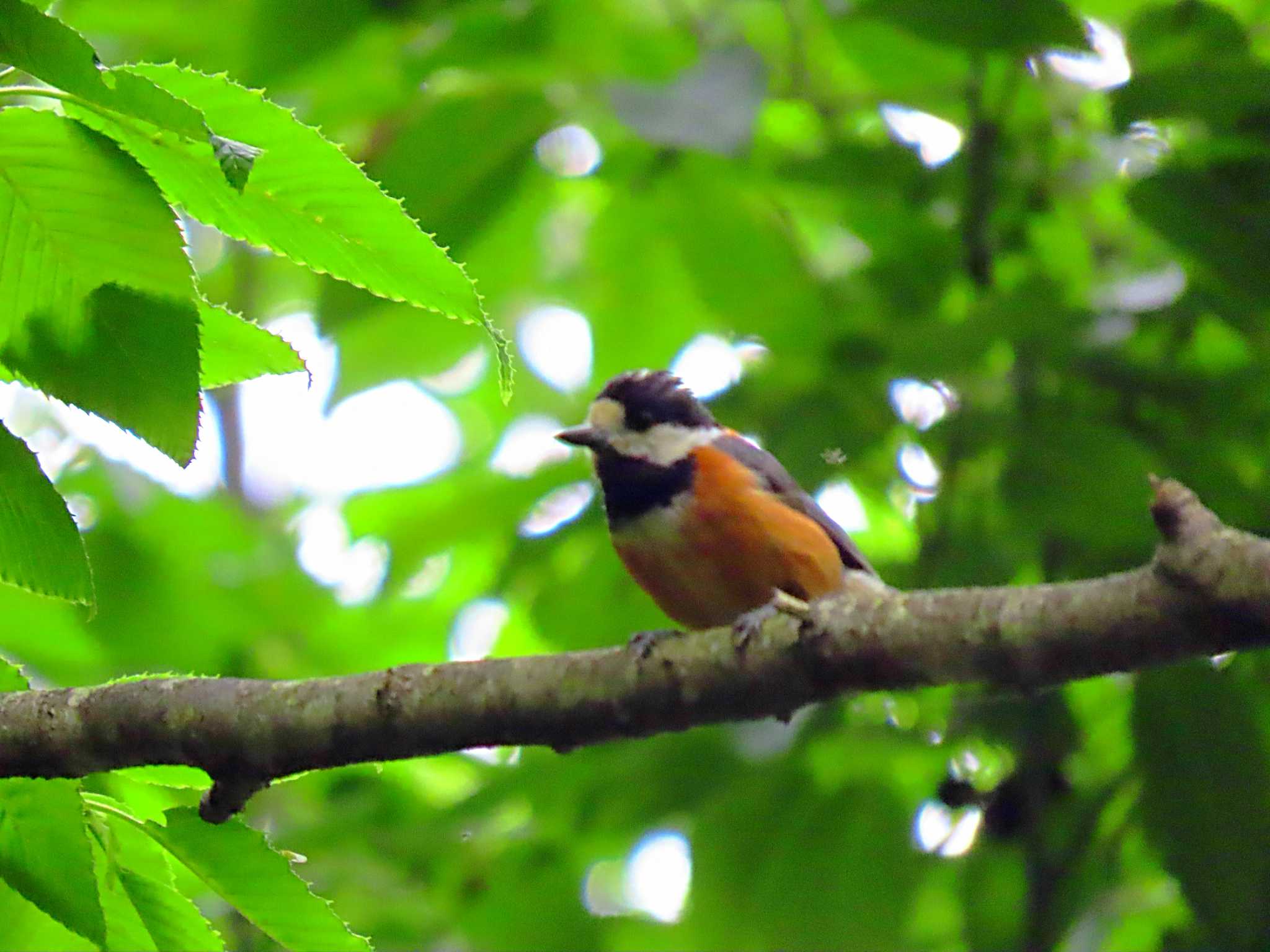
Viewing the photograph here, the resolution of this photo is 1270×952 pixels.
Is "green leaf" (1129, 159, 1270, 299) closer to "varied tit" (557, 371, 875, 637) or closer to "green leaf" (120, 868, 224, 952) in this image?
"varied tit" (557, 371, 875, 637)

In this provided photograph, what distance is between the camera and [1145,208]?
287cm

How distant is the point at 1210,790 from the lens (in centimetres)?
268

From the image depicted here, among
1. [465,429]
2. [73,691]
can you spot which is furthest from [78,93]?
[465,429]

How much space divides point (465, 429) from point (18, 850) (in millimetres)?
5640

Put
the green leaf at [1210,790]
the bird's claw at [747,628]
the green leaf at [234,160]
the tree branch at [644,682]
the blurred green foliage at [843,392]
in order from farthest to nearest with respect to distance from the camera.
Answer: the blurred green foliage at [843,392], the green leaf at [1210,790], the bird's claw at [747,628], the tree branch at [644,682], the green leaf at [234,160]

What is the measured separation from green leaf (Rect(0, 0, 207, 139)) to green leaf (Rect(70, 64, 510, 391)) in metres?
0.12

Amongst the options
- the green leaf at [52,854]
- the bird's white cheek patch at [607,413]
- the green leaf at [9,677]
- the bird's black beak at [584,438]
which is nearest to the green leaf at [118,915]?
the green leaf at [52,854]

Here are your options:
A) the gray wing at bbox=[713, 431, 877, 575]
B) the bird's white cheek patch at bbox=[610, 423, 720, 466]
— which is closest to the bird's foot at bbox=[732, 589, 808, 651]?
the gray wing at bbox=[713, 431, 877, 575]

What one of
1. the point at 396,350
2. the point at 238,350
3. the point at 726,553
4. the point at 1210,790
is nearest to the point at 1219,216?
the point at 1210,790

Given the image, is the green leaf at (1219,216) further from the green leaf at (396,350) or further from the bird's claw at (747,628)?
the green leaf at (396,350)

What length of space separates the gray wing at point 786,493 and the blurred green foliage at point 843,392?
0.14 m

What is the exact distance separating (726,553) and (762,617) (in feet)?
6.06

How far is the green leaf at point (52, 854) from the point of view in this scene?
162 centimetres

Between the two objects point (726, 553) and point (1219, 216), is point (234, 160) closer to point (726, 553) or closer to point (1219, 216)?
point (1219, 216)
